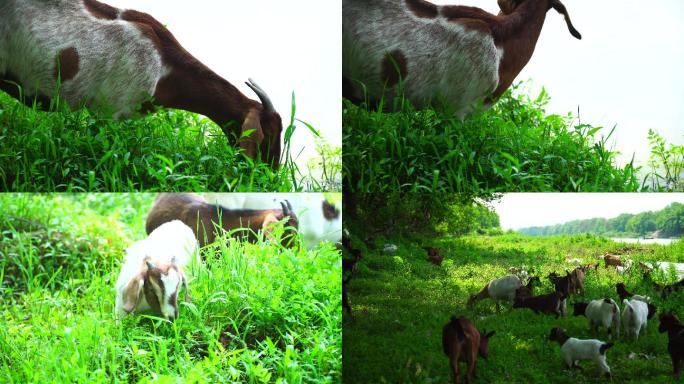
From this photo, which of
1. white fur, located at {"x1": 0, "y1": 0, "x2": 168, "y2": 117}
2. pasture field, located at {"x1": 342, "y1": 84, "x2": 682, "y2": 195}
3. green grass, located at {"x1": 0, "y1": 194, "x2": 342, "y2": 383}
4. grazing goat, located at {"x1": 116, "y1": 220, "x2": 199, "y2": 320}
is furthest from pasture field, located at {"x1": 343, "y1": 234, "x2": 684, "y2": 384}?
white fur, located at {"x1": 0, "y1": 0, "x2": 168, "y2": 117}

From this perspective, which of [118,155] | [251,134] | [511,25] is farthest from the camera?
[511,25]

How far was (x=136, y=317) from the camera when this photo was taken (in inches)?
96.0

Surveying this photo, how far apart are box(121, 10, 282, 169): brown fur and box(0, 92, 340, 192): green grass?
4 centimetres

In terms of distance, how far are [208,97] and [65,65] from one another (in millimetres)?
515

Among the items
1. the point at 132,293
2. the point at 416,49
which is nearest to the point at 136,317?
the point at 132,293

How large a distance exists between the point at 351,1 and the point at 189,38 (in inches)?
24.8

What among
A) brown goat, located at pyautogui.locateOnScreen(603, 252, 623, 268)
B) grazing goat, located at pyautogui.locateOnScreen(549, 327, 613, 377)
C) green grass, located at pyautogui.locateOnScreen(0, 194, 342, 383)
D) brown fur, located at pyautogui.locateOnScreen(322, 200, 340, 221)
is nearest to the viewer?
green grass, located at pyautogui.locateOnScreen(0, 194, 342, 383)

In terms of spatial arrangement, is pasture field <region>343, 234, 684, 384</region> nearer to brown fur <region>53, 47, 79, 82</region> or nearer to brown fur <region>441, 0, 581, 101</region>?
brown fur <region>441, 0, 581, 101</region>

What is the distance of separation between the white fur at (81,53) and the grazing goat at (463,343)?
144 cm

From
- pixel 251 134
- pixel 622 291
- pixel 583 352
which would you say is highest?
pixel 251 134

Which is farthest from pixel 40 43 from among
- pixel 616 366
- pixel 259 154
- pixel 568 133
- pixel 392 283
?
pixel 616 366

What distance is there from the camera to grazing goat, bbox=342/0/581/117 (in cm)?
258

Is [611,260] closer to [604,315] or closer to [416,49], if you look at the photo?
[604,315]

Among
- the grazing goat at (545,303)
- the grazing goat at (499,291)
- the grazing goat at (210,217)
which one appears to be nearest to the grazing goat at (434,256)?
the grazing goat at (499,291)
